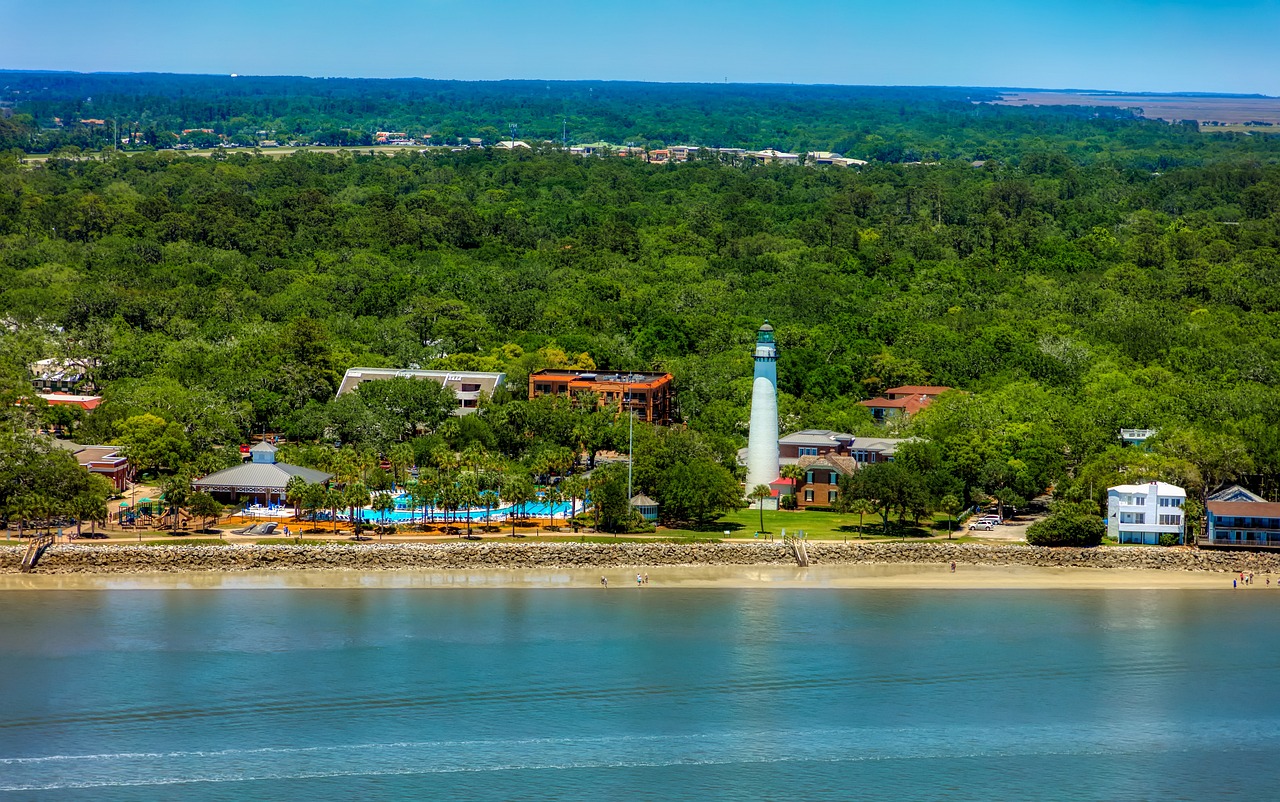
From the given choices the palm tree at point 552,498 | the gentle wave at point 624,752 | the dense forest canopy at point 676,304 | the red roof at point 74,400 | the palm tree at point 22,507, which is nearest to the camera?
the gentle wave at point 624,752

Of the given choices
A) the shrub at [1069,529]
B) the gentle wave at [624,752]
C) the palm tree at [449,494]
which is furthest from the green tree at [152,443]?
the shrub at [1069,529]

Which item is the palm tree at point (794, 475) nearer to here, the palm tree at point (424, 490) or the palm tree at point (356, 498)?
the palm tree at point (424, 490)

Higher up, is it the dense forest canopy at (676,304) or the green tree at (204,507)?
the dense forest canopy at (676,304)

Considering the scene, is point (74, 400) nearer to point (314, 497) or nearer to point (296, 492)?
point (296, 492)

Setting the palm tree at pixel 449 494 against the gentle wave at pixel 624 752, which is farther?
the palm tree at pixel 449 494

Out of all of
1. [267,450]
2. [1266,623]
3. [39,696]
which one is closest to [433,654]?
[39,696]

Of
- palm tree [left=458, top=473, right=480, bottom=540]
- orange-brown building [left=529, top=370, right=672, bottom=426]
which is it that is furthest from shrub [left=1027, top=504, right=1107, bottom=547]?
orange-brown building [left=529, top=370, right=672, bottom=426]
